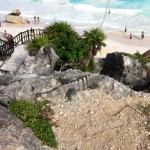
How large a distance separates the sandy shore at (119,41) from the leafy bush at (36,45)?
15.1 meters

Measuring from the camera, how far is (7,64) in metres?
27.3

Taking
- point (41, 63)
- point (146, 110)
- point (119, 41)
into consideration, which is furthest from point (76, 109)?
point (119, 41)

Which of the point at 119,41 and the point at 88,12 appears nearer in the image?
the point at 119,41

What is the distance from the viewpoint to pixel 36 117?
17.2 m

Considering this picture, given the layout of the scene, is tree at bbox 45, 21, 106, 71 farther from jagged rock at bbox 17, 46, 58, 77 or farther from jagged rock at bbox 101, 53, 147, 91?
jagged rock at bbox 101, 53, 147, 91

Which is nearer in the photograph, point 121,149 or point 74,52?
point 121,149

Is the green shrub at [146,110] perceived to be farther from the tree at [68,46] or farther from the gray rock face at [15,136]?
the tree at [68,46]

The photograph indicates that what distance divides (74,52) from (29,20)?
3468 centimetres

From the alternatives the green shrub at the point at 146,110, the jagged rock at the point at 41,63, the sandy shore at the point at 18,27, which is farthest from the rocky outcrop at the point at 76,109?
the sandy shore at the point at 18,27

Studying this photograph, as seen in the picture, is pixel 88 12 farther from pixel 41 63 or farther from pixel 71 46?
pixel 41 63

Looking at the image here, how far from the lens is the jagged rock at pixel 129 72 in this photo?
85.5 feet

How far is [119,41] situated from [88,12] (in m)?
20.8

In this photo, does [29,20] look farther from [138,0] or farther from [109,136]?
[109,136]

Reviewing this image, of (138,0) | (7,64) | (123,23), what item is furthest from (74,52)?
A: (138,0)
